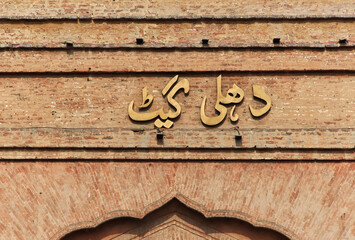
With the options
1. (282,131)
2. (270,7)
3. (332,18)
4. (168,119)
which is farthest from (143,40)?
(332,18)

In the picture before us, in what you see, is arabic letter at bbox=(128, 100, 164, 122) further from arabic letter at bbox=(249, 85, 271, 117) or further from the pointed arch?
arabic letter at bbox=(249, 85, 271, 117)

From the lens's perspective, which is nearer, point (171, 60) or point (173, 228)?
point (173, 228)

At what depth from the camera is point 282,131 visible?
19.5 feet

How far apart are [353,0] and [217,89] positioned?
2.46 metres

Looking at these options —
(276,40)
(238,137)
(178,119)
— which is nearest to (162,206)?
(178,119)

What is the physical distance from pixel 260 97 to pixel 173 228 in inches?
87.7

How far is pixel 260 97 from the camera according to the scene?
6055 millimetres

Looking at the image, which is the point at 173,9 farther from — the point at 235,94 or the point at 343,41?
the point at 343,41

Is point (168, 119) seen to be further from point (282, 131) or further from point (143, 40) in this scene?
point (282, 131)

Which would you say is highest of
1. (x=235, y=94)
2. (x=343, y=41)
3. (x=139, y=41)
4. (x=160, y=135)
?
(x=139, y=41)

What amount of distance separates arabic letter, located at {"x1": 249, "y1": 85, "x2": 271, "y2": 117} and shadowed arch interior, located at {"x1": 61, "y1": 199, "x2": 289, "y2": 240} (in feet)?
5.02

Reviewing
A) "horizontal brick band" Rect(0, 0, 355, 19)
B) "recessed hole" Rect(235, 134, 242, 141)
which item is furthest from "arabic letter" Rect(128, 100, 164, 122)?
"horizontal brick band" Rect(0, 0, 355, 19)

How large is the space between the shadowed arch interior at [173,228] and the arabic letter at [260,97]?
1.53 m

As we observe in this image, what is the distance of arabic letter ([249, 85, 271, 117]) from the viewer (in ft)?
19.8
